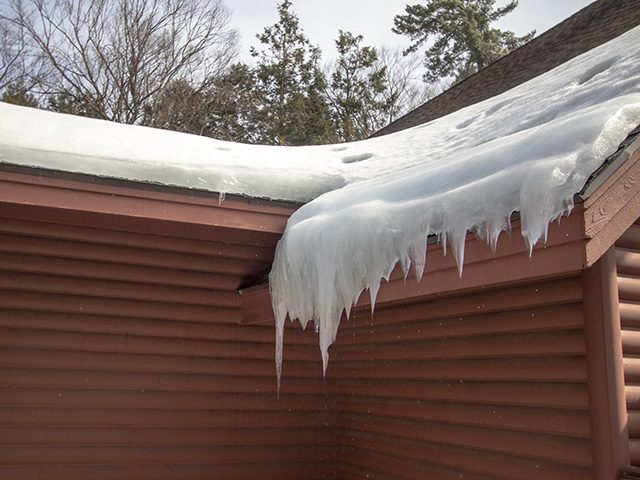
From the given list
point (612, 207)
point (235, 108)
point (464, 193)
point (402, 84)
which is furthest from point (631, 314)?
point (402, 84)

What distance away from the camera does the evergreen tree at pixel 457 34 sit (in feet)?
78.6

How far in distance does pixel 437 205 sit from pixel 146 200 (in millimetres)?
1863

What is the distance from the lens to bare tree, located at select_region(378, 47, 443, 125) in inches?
915

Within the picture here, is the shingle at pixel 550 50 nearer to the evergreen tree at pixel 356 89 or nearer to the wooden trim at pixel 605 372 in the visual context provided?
the wooden trim at pixel 605 372

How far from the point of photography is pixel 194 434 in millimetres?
5320

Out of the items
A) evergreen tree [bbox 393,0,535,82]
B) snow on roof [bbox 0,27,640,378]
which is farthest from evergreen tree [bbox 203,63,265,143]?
snow on roof [bbox 0,27,640,378]

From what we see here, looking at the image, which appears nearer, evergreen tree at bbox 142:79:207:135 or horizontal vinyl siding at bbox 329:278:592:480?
horizontal vinyl siding at bbox 329:278:592:480

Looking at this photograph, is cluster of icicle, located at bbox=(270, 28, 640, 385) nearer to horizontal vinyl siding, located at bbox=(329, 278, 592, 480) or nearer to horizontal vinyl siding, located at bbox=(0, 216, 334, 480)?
horizontal vinyl siding, located at bbox=(0, 216, 334, 480)

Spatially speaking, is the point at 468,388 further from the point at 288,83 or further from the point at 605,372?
the point at 288,83

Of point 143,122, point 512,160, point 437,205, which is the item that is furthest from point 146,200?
point 143,122

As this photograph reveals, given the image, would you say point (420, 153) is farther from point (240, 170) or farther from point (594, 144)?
point (594, 144)

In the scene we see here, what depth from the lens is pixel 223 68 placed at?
66.1ft

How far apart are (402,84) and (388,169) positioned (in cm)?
1922

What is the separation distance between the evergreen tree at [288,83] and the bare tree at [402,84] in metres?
2.33
